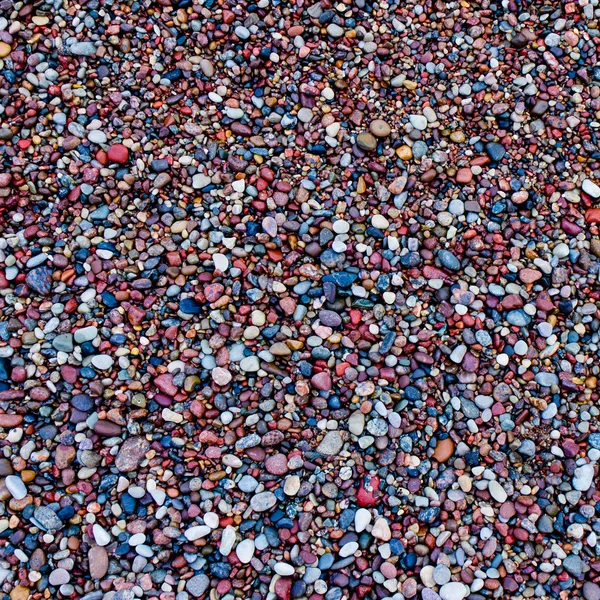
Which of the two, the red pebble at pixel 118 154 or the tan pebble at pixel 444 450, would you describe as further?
the red pebble at pixel 118 154

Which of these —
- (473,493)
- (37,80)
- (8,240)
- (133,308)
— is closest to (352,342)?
(473,493)

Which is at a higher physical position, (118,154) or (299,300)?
(118,154)

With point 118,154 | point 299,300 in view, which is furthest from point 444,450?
point 118,154

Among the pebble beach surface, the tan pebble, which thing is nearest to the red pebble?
the pebble beach surface

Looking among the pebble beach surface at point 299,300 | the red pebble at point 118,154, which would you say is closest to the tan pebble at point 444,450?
the pebble beach surface at point 299,300

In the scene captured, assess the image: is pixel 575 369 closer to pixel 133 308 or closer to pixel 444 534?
pixel 444 534

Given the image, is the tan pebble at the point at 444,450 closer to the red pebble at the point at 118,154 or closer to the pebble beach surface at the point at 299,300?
the pebble beach surface at the point at 299,300

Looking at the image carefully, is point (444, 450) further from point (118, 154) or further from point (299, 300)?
point (118, 154)

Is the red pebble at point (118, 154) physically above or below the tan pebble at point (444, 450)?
above

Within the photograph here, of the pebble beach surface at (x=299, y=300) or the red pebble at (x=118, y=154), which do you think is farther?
the red pebble at (x=118, y=154)
